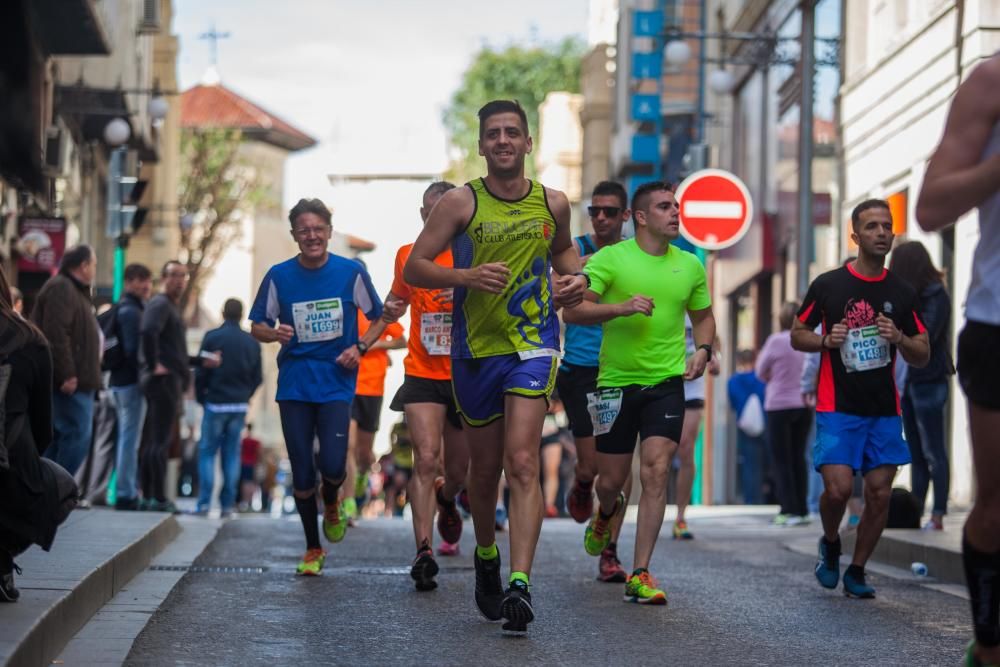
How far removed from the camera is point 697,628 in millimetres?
8289

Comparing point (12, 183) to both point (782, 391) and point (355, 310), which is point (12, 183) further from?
point (355, 310)

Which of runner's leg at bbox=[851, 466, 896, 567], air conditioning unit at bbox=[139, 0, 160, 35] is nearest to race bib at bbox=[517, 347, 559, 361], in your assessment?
runner's leg at bbox=[851, 466, 896, 567]

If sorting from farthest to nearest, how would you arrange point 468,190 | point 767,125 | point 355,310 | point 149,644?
point 767,125, point 355,310, point 468,190, point 149,644

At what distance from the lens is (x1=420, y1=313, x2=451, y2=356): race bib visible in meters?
10.3

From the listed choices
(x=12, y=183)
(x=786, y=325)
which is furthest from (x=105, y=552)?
(x=12, y=183)

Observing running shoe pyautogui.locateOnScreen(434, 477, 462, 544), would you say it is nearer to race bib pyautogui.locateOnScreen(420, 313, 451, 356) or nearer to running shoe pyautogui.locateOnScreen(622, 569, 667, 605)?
race bib pyautogui.locateOnScreen(420, 313, 451, 356)

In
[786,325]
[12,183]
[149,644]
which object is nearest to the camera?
[149,644]

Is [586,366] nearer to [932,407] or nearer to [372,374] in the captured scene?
[932,407]

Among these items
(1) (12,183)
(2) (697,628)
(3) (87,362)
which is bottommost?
(2) (697,628)

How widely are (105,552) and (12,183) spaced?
58.0 feet

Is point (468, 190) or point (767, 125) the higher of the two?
point (767, 125)

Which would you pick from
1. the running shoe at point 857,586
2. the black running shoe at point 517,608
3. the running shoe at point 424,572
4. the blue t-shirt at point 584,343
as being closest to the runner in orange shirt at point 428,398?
the running shoe at point 424,572

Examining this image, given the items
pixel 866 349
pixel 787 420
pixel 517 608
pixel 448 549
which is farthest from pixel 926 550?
pixel 787 420

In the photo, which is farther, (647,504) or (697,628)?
(647,504)
